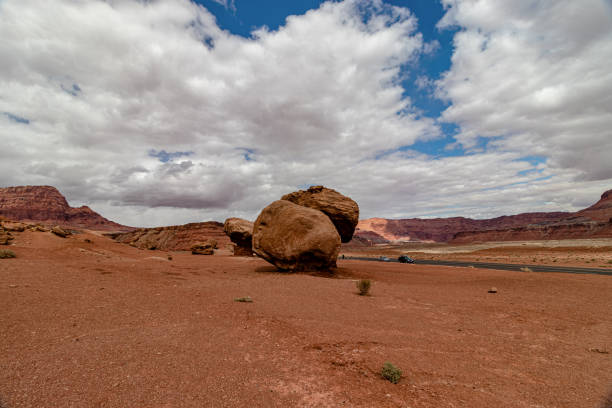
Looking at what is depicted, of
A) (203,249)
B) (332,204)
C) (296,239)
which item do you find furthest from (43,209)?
(296,239)

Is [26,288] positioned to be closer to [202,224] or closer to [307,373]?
[307,373]

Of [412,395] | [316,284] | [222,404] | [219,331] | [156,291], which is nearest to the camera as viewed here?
[222,404]

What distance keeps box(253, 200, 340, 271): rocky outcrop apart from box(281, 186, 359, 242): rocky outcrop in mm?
2831

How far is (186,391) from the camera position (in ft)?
11.7

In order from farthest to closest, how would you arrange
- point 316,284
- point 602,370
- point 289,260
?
point 289,260
point 316,284
point 602,370

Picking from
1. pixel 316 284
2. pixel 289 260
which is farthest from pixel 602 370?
pixel 289 260

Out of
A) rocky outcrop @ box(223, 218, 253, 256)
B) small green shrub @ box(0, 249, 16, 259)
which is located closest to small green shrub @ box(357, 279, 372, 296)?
small green shrub @ box(0, 249, 16, 259)

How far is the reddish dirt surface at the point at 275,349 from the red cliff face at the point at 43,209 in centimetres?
17291

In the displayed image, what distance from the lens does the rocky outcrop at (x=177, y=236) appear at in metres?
59.4

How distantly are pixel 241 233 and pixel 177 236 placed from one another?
119 feet

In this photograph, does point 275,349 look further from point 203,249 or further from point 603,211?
point 603,211

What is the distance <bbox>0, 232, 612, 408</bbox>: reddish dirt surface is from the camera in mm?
3582

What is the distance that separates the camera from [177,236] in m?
62.4

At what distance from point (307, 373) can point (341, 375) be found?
526 millimetres
